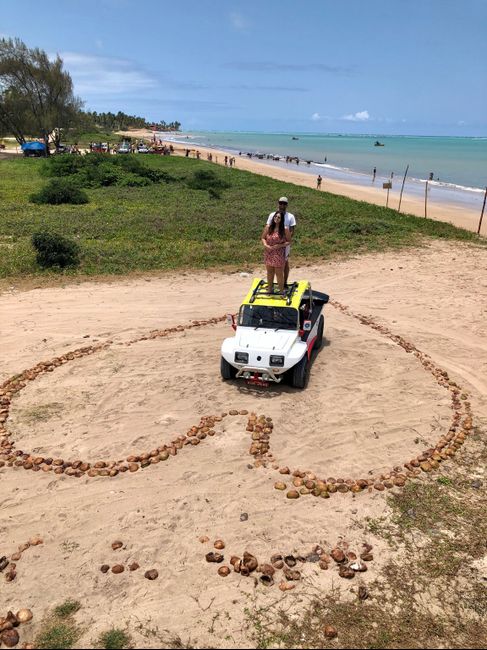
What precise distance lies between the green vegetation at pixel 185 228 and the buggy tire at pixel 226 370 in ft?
26.4

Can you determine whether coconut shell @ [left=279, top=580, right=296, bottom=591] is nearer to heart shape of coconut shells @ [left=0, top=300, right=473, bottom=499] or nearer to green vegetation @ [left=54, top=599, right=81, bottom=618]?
heart shape of coconut shells @ [left=0, top=300, right=473, bottom=499]

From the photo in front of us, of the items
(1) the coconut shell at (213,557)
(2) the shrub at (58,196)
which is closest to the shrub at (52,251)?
(1) the coconut shell at (213,557)

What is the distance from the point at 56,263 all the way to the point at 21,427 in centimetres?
894

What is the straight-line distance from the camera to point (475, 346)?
11016 millimetres

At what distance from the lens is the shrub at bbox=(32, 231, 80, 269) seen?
15.2 meters

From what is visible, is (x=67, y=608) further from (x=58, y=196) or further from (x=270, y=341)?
(x=58, y=196)

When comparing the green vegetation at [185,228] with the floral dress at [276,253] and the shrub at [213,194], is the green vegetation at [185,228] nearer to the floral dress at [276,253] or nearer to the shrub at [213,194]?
the shrub at [213,194]

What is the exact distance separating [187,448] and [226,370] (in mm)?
2032

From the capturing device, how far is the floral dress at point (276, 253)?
1089cm

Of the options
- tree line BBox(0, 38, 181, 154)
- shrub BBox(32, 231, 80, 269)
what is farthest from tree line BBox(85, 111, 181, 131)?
shrub BBox(32, 231, 80, 269)

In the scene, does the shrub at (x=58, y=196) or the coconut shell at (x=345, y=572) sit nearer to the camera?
the coconut shell at (x=345, y=572)

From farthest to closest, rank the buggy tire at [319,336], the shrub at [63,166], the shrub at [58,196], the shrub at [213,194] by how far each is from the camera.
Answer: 1. the shrub at [63,166]
2. the shrub at [213,194]
3. the shrub at [58,196]
4. the buggy tire at [319,336]

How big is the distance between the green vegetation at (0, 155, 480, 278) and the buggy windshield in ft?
25.5

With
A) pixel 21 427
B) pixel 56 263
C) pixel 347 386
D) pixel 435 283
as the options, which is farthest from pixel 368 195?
pixel 21 427
